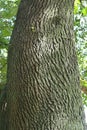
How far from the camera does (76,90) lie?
10.7 ft

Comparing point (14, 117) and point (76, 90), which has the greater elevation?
point (76, 90)

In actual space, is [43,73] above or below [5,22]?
below

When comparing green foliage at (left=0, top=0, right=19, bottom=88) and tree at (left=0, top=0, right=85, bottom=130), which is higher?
green foliage at (left=0, top=0, right=19, bottom=88)

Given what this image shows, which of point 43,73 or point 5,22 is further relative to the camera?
point 5,22

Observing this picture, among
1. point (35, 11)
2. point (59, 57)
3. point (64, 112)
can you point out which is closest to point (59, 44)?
point (59, 57)

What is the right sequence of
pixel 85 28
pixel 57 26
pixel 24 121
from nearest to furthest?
pixel 24 121, pixel 57 26, pixel 85 28

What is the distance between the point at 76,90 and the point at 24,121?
74 cm

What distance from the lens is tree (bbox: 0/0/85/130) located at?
2.98 m

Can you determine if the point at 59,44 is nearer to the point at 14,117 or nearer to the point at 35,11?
the point at 35,11

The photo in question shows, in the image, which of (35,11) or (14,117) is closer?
(14,117)

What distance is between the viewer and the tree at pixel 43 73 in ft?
9.77

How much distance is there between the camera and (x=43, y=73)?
3111 millimetres

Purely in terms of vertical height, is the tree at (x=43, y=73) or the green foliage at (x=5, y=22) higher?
the green foliage at (x=5, y=22)

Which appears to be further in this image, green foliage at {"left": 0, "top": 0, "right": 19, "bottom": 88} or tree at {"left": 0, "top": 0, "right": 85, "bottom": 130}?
green foliage at {"left": 0, "top": 0, "right": 19, "bottom": 88}
